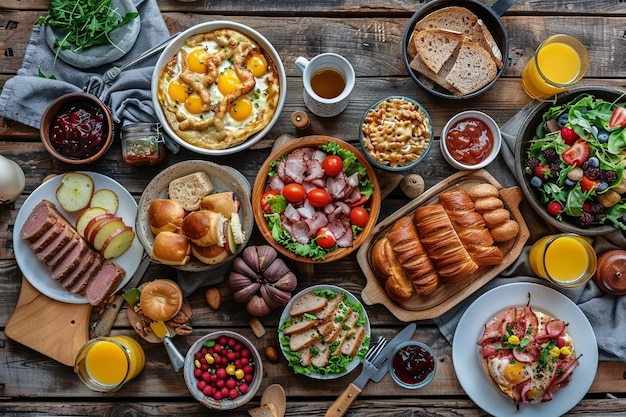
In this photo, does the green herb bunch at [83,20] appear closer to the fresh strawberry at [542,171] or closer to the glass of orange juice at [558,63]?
the glass of orange juice at [558,63]

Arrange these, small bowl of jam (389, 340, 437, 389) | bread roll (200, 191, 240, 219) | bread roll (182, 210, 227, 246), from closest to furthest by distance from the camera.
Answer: bread roll (182, 210, 227, 246), bread roll (200, 191, 240, 219), small bowl of jam (389, 340, 437, 389)

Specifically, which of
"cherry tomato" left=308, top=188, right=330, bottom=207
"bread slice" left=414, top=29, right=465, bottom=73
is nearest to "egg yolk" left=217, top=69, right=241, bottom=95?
"cherry tomato" left=308, top=188, right=330, bottom=207

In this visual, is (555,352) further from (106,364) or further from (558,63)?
(106,364)

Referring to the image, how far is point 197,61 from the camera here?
3.32 meters

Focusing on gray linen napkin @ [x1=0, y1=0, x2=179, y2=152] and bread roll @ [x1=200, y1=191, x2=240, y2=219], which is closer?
bread roll @ [x1=200, y1=191, x2=240, y2=219]

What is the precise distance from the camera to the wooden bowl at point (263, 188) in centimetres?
333

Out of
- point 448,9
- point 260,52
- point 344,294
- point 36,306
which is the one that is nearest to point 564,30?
point 448,9

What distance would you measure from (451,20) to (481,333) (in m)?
1.81

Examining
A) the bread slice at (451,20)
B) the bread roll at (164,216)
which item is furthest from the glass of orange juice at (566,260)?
the bread roll at (164,216)

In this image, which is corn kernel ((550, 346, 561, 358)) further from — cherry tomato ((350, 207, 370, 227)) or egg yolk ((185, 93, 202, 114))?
egg yolk ((185, 93, 202, 114))

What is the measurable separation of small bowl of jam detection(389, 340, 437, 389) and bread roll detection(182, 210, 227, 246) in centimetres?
118

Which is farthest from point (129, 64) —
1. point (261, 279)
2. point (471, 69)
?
point (471, 69)

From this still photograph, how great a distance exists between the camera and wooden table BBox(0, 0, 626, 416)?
3533mm

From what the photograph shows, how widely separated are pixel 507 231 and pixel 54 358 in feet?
8.73
